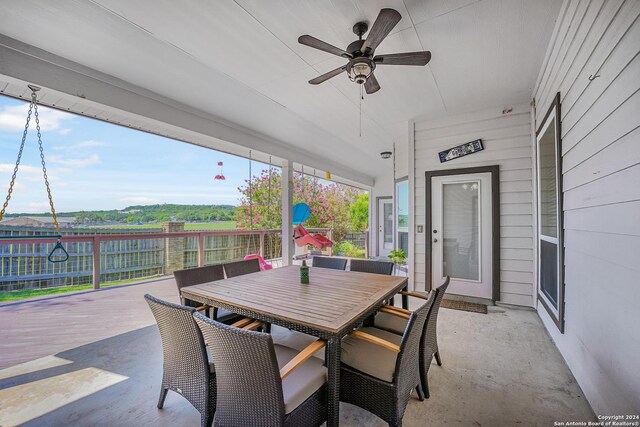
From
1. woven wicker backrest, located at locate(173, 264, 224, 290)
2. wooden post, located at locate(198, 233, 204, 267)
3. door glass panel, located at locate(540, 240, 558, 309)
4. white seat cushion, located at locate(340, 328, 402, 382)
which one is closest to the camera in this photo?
white seat cushion, located at locate(340, 328, 402, 382)

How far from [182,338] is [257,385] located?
0.58 m

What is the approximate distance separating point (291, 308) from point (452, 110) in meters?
3.77

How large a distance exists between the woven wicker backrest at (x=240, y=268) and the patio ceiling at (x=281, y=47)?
2.07 metres

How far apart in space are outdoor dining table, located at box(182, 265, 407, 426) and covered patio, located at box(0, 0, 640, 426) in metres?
0.02

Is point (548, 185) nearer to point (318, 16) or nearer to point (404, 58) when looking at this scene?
→ point (404, 58)

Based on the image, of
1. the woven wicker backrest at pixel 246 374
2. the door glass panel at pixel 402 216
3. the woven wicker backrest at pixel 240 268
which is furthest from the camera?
the door glass panel at pixel 402 216

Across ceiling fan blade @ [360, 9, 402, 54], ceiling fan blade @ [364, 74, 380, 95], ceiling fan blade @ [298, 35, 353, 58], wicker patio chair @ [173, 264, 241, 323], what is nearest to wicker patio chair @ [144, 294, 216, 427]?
wicker patio chair @ [173, 264, 241, 323]

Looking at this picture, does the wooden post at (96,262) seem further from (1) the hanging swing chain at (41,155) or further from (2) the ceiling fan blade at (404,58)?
(2) the ceiling fan blade at (404,58)

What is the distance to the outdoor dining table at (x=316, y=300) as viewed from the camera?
133cm

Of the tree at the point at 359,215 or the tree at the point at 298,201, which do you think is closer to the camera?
the tree at the point at 298,201

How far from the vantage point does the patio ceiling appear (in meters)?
1.97

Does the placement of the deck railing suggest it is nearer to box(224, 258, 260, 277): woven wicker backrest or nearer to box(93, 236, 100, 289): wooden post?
box(93, 236, 100, 289): wooden post

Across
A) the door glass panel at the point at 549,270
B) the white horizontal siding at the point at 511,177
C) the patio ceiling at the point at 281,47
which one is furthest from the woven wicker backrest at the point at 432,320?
the white horizontal siding at the point at 511,177

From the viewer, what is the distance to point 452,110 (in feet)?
12.8
